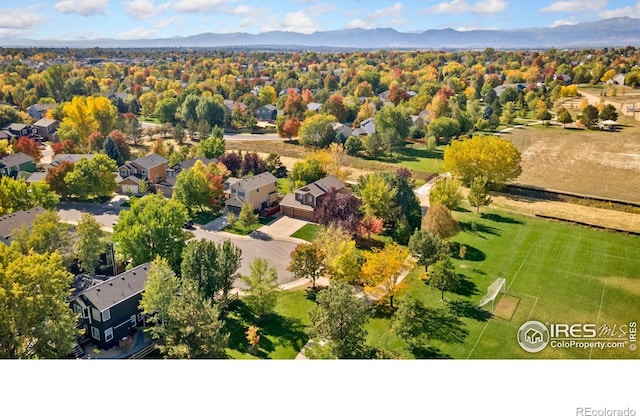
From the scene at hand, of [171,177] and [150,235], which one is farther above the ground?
[150,235]

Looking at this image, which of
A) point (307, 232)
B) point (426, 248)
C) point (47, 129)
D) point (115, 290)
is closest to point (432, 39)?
point (426, 248)

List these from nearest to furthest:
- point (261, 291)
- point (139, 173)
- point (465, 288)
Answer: point (261, 291) → point (465, 288) → point (139, 173)

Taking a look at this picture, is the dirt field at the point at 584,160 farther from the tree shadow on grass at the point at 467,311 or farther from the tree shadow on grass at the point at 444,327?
the tree shadow on grass at the point at 444,327

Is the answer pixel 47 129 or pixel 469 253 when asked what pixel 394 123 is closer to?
pixel 469 253

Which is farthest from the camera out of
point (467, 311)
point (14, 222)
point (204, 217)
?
point (204, 217)

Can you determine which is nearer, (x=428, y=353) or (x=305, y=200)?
(x=428, y=353)

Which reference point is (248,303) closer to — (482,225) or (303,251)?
(303,251)

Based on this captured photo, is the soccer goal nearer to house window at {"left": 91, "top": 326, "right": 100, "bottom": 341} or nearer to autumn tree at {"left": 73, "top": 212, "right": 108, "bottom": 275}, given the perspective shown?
house window at {"left": 91, "top": 326, "right": 100, "bottom": 341}
